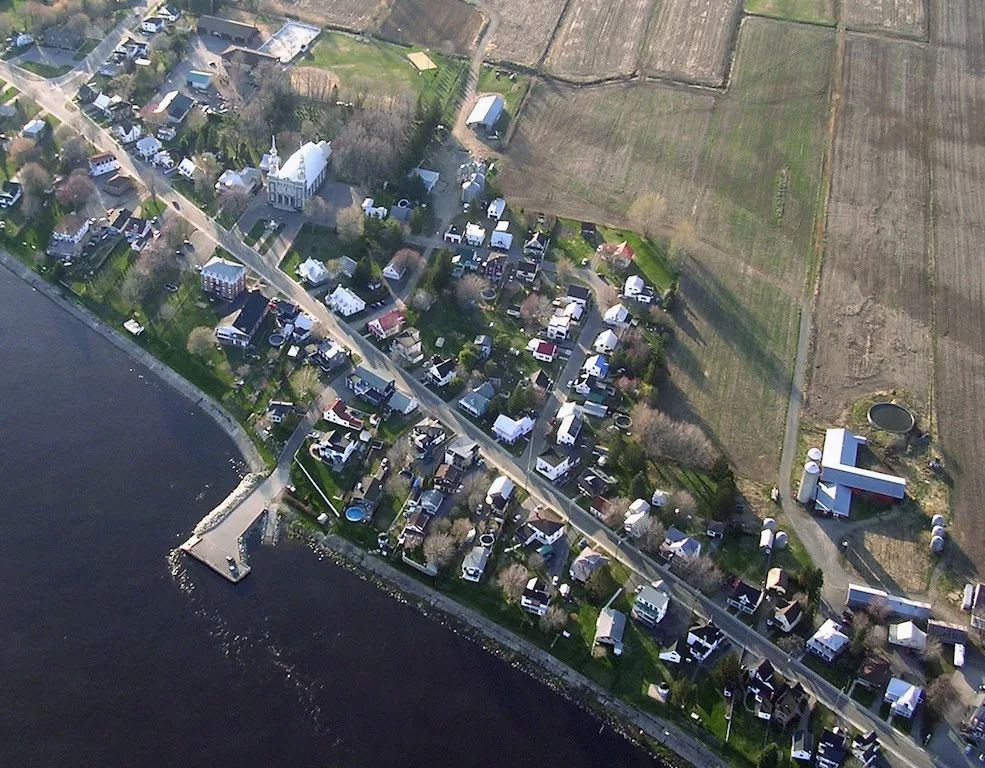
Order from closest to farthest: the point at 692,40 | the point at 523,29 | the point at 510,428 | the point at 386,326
→ 1. the point at 510,428
2. the point at 386,326
3. the point at 692,40
4. the point at 523,29

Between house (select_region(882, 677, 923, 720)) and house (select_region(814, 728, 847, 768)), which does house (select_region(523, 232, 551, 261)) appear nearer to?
house (select_region(882, 677, 923, 720))

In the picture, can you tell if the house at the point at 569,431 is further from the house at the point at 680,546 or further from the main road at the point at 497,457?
the house at the point at 680,546

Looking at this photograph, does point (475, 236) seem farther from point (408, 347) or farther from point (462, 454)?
point (462, 454)

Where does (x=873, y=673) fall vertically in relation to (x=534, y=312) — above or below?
below

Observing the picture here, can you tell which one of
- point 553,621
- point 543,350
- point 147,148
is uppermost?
point 147,148

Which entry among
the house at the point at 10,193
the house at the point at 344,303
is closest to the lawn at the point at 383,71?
the house at the point at 344,303

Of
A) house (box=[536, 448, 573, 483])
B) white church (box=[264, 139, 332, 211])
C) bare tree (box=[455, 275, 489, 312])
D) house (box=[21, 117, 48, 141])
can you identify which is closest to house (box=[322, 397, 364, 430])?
house (box=[536, 448, 573, 483])

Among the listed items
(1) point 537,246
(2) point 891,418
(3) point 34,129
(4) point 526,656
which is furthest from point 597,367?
(3) point 34,129
